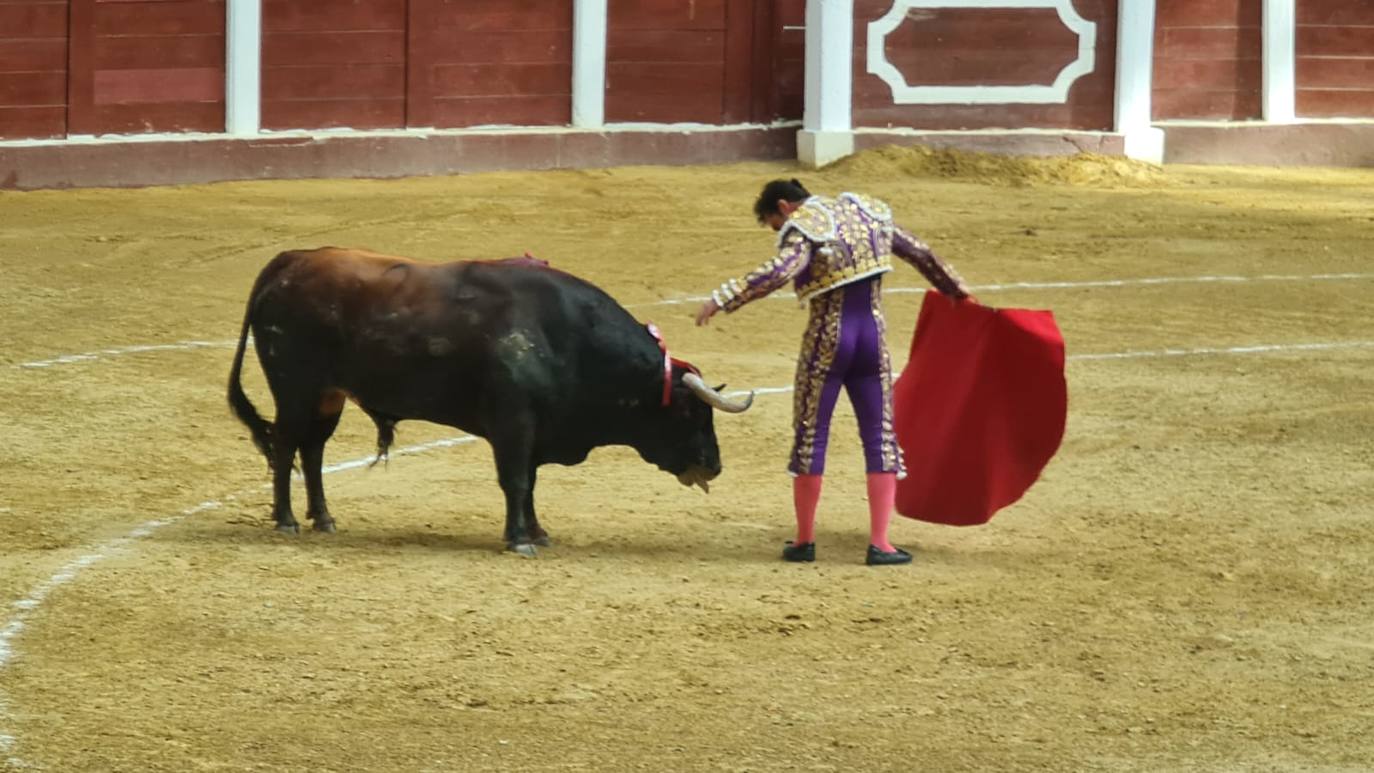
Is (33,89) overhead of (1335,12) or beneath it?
beneath

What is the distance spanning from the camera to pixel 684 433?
7070 mm

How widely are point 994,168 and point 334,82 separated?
4498 mm

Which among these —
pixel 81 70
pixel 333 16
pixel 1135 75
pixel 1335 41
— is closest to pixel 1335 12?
pixel 1335 41

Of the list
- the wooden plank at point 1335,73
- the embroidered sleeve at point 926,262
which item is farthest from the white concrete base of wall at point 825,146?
the embroidered sleeve at point 926,262

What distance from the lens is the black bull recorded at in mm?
6785

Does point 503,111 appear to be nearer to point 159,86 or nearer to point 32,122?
point 159,86

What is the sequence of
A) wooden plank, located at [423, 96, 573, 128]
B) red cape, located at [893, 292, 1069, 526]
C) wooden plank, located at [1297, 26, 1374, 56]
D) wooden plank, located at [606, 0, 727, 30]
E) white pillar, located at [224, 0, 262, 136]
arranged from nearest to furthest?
1. red cape, located at [893, 292, 1069, 526]
2. white pillar, located at [224, 0, 262, 136]
3. wooden plank, located at [423, 96, 573, 128]
4. wooden plank, located at [606, 0, 727, 30]
5. wooden plank, located at [1297, 26, 1374, 56]

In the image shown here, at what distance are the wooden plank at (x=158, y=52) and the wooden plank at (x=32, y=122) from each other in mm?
411

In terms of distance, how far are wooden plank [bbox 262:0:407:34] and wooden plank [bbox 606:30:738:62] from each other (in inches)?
60.2

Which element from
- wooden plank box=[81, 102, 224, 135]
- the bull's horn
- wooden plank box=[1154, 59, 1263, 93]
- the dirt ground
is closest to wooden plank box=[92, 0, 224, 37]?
wooden plank box=[81, 102, 224, 135]

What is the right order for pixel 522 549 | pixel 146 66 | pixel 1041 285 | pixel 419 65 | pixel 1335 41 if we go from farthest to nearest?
pixel 1335 41, pixel 419 65, pixel 146 66, pixel 1041 285, pixel 522 549

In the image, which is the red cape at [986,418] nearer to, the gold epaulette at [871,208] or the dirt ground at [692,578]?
the dirt ground at [692,578]

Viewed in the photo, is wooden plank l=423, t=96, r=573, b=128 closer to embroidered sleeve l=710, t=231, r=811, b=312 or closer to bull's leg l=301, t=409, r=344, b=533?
bull's leg l=301, t=409, r=344, b=533

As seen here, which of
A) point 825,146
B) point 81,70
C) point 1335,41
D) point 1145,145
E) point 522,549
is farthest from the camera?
point 1335,41
